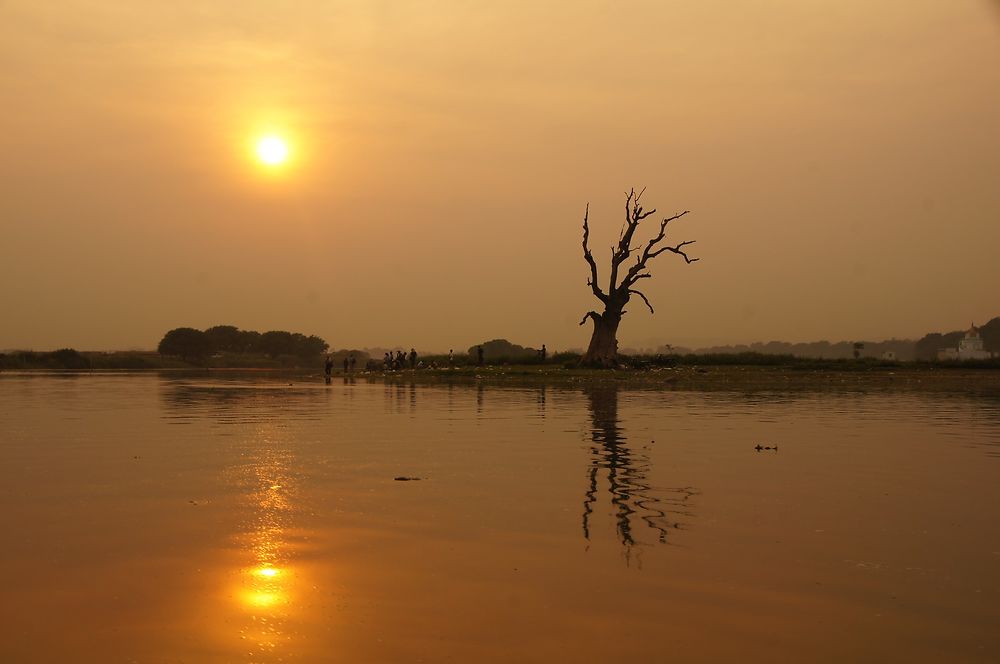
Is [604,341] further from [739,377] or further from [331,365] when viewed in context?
[331,365]

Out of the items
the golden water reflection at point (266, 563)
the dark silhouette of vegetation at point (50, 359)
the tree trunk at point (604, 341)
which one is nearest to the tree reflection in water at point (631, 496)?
the golden water reflection at point (266, 563)

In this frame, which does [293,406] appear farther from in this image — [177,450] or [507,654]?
[507,654]

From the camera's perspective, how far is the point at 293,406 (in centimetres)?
3691

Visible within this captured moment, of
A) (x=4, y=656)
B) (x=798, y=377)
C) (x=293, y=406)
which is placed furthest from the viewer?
(x=798, y=377)

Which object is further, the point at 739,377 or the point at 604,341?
the point at 604,341

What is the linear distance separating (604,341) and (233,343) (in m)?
118

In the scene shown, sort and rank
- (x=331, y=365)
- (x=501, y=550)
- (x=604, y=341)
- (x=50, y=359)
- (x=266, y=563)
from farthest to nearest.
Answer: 1. (x=50, y=359)
2. (x=331, y=365)
3. (x=604, y=341)
4. (x=501, y=550)
5. (x=266, y=563)

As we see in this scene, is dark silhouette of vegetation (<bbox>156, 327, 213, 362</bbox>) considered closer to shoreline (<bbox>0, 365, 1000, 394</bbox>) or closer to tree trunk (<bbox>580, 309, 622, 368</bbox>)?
shoreline (<bbox>0, 365, 1000, 394</bbox>)

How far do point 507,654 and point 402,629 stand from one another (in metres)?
1.03

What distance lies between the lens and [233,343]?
172250 millimetres

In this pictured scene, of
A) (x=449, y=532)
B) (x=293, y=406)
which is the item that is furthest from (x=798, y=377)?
(x=449, y=532)

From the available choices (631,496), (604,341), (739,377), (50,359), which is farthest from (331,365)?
(50,359)

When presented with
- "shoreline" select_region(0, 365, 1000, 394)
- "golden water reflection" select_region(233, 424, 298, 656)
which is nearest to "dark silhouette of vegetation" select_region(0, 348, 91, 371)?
"shoreline" select_region(0, 365, 1000, 394)

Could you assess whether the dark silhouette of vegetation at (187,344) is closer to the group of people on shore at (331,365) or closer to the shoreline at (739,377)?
the group of people on shore at (331,365)
